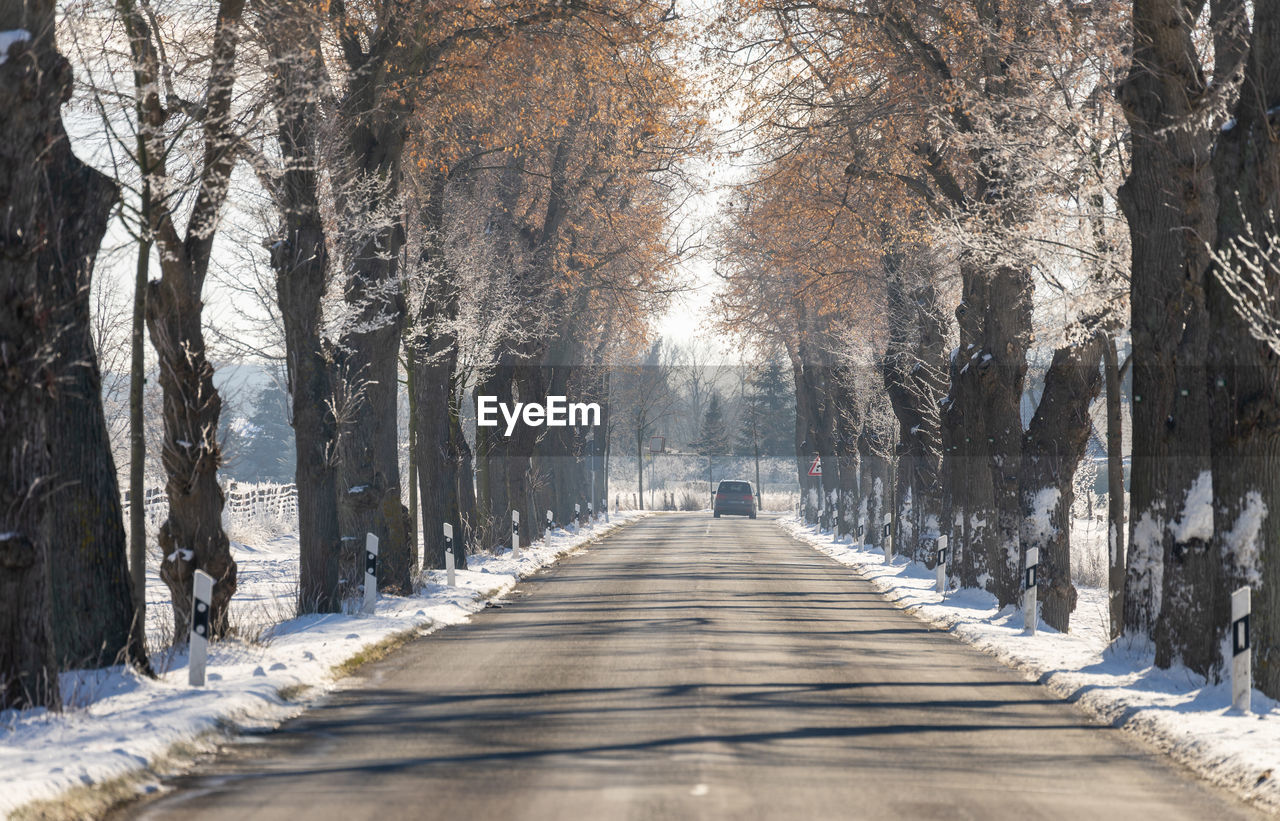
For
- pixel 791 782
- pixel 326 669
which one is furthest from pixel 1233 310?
pixel 326 669

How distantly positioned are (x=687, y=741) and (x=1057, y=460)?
11278 millimetres

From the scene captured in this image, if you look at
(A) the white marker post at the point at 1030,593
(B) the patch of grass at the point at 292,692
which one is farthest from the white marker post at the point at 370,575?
(A) the white marker post at the point at 1030,593

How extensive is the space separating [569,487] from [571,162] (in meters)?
22.0

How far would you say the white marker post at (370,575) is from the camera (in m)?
18.1

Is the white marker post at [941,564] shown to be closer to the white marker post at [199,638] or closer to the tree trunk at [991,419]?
the tree trunk at [991,419]

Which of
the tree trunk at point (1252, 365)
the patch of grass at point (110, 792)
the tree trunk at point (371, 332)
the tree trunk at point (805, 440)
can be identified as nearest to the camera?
the patch of grass at point (110, 792)

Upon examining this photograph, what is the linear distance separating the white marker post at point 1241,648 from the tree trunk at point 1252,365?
543 millimetres

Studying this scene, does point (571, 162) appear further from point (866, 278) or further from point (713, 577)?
point (713, 577)

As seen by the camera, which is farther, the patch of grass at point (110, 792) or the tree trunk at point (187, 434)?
the tree trunk at point (187, 434)

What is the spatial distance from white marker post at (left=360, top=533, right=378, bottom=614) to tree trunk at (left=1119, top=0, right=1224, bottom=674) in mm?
9522

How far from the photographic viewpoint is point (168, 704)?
9.95 metres

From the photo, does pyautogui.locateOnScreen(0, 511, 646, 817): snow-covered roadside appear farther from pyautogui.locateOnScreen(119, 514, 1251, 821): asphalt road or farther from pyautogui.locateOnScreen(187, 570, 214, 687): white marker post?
pyautogui.locateOnScreen(119, 514, 1251, 821): asphalt road

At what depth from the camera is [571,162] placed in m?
32.8

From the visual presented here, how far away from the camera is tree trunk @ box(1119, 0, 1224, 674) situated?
12.2 metres
